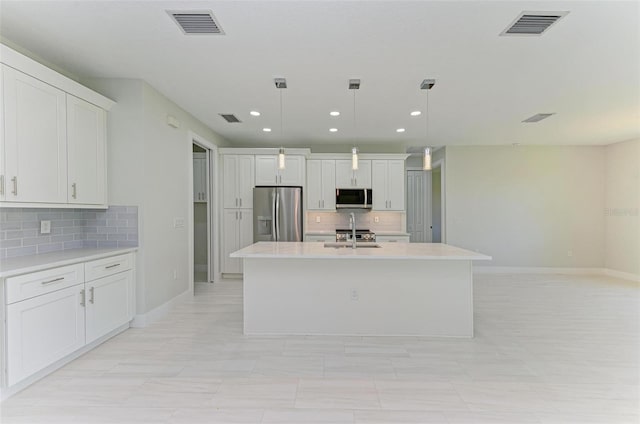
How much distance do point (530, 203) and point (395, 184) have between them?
9.52 ft

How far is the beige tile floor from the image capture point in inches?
81.0

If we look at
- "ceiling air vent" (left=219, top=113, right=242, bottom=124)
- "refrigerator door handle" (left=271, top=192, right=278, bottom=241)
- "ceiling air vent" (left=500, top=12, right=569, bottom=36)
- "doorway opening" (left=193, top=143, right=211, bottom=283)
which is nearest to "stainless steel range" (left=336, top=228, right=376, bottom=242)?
"refrigerator door handle" (left=271, top=192, right=278, bottom=241)

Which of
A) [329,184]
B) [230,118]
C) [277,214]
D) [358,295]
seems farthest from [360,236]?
[230,118]

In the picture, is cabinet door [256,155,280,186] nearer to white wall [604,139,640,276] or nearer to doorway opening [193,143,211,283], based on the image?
doorway opening [193,143,211,283]

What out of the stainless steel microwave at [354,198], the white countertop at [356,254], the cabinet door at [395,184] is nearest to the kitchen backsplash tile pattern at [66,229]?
the white countertop at [356,254]

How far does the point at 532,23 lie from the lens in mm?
2391

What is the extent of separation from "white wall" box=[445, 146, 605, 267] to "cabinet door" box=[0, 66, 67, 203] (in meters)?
6.29

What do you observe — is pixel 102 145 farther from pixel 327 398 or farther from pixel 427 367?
pixel 427 367

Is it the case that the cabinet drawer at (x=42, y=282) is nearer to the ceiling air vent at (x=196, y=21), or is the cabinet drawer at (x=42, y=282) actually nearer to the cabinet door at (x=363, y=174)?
the ceiling air vent at (x=196, y=21)

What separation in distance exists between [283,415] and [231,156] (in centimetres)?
479

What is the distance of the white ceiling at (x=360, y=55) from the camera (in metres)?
2.28

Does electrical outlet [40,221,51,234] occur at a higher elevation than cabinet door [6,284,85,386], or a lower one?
higher

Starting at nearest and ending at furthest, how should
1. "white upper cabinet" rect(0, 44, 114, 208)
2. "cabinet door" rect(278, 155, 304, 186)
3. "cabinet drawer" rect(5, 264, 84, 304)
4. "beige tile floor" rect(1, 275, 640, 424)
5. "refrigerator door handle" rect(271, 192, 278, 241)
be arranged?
"beige tile floor" rect(1, 275, 640, 424), "cabinet drawer" rect(5, 264, 84, 304), "white upper cabinet" rect(0, 44, 114, 208), "refrigerator door handle" rect(271, 192, 278, 241), "cabinet door" rect(278, 155, 304, 186)

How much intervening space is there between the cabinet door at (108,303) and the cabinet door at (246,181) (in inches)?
108
